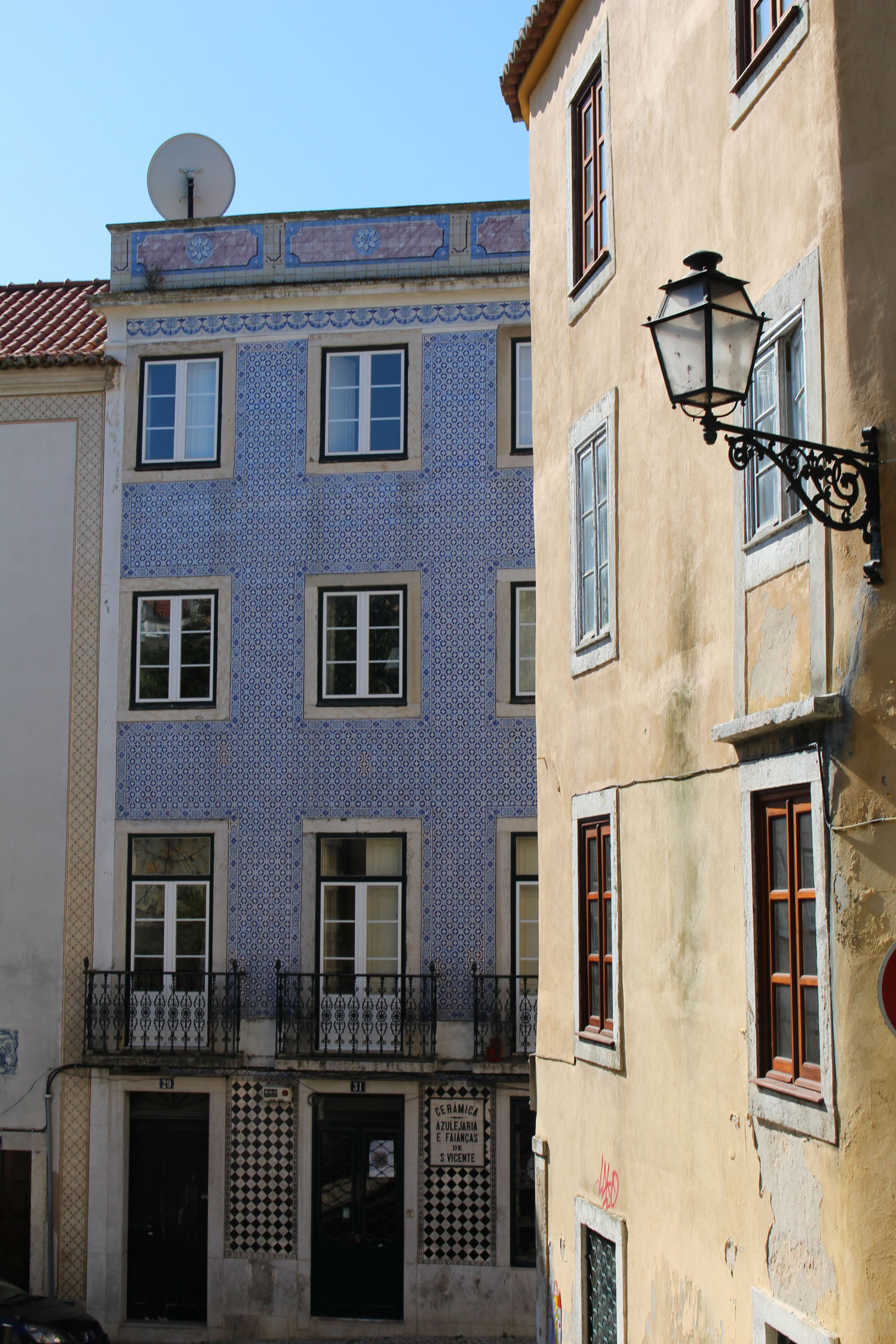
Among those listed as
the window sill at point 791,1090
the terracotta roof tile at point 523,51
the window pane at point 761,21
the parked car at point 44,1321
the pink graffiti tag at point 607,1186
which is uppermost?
the terracotta roof tile at point 523,51

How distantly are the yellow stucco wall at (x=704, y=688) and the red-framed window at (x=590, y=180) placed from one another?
22 cm

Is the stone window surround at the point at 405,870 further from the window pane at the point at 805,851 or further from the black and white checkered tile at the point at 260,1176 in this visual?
the window pane at the point at 805,851

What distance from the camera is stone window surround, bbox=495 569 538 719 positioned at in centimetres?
1742

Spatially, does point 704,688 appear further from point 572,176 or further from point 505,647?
point 505,647

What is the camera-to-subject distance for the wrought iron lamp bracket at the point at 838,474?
5.89m

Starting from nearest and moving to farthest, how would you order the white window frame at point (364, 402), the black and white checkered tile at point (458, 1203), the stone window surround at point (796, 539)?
the stone window surround at point (796, 539) → the black and white checkered tile at point (458, 1203) → the white window frame at point (364, 402)

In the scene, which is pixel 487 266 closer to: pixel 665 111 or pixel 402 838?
pixel 402 838

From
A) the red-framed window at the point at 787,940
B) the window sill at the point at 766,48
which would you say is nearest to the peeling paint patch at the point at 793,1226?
the red-framed window at the point at 787,940

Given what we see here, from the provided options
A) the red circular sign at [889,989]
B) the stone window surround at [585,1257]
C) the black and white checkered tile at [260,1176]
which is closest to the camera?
the red circular sign at [889,989]

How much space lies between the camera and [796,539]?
6.82 meters

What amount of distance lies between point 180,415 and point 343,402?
6.62 feet

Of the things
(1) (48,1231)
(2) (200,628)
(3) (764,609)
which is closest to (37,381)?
(2) (200,628)

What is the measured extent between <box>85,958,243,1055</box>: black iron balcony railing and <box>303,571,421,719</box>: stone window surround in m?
3.15

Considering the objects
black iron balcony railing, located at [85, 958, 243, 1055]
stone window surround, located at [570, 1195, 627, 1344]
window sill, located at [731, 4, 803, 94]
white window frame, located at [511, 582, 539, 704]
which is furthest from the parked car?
window sill, located at [731, 4, 803, 94]
